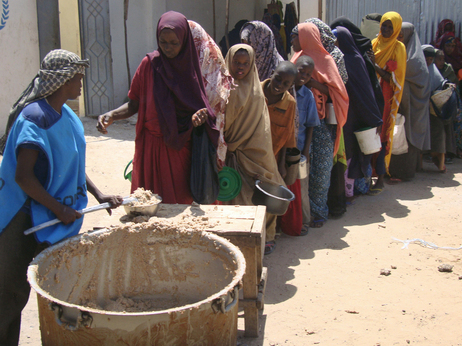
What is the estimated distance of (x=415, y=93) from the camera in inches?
245

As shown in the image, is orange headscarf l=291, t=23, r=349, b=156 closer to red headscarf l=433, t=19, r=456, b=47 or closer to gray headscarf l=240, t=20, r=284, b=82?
gray headscarf l=240, t=20, r=284, b=82

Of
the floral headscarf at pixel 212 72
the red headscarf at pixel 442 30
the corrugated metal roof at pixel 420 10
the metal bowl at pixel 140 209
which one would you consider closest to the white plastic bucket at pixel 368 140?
the floral headscarf at pixel 212 72

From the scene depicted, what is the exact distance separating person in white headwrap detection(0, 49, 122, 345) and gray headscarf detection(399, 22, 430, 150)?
16.8ft

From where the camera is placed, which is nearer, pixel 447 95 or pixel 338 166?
pixel 338 166

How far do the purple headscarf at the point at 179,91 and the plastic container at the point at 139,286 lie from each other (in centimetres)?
89

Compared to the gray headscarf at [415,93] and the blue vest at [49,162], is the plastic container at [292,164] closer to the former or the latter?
the blue vest at [49,162]

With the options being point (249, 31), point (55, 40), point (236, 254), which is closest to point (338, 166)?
point (249, 31)

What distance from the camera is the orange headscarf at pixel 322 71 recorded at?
4.56 m

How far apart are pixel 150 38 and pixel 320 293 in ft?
23.7

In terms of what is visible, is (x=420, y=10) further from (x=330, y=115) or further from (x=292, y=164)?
(x=292, y=164)

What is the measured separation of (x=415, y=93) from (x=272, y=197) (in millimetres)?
3857

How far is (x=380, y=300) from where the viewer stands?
129 inches

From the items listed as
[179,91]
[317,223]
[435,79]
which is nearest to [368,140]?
[317,223]

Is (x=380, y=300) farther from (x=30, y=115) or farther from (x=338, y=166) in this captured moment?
(x=30, y=115)
